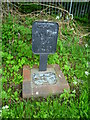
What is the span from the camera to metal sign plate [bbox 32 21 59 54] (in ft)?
7.68

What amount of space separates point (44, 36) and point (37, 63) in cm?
75

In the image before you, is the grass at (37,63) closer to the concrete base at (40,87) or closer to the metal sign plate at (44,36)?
the concrete base at (40,87)

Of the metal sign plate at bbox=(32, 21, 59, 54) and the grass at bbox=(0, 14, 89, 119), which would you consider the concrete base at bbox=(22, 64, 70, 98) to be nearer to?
the grass at bbox=(0, 14, 89, 119)

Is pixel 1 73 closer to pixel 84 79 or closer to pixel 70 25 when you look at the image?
pixel 84 79

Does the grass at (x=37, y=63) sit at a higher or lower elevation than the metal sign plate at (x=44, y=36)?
lower

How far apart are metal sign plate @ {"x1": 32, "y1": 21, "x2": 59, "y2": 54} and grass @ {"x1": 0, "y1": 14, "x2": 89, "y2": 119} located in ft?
1.87

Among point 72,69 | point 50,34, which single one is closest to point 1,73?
point 50,34

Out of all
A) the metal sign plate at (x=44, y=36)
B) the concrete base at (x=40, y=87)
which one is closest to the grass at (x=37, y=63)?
the concrete base at (x=40, y=87)

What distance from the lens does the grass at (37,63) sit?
6.84ft

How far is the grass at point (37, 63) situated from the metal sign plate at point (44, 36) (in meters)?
0.57

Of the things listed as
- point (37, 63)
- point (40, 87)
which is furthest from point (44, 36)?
point (40, 87)

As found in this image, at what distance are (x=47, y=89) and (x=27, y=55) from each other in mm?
1027

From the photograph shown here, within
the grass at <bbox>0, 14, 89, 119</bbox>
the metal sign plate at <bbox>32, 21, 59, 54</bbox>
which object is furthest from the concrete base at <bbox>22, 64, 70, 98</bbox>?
the metal sign plate at <bbox>32, 21, 59, 54</bbox>

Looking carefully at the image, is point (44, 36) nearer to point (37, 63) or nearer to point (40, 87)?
point (37, 63)
